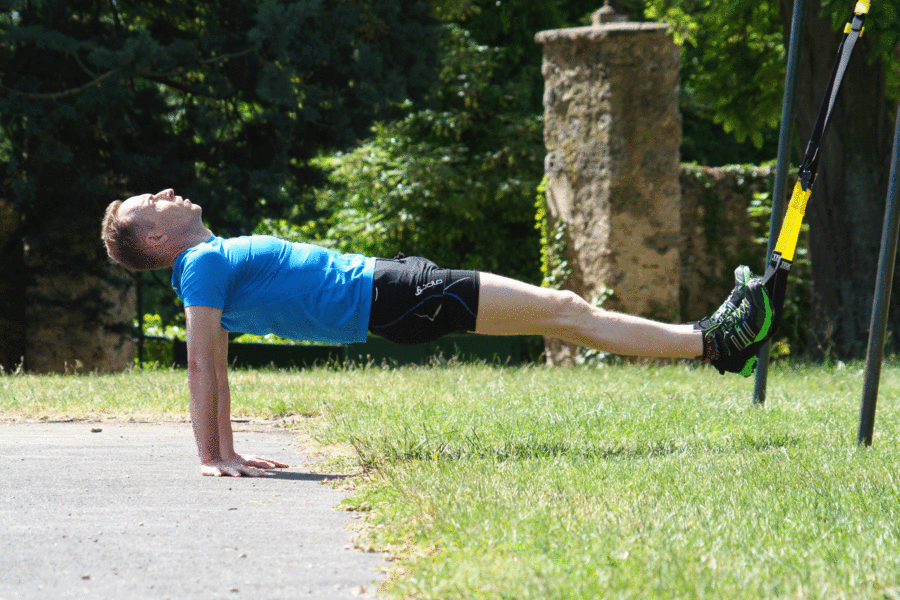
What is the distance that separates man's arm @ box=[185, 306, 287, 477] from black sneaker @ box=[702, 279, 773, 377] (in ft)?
6.63

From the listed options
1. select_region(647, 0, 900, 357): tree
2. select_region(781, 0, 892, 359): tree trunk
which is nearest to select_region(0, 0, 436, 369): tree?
select_region(647, 0, 900, 357): tree

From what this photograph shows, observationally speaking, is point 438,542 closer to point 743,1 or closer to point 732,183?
point 743,1

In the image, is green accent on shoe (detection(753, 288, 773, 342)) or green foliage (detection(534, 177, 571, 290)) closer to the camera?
green accent on shoe (detection(753, 288, 773, 342))

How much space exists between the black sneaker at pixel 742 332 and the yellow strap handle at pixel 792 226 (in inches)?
7.0

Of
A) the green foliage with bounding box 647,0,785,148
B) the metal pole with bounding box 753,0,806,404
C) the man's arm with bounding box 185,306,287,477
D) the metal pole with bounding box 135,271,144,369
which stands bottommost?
the metal pole with bounding box 135,271,144,369

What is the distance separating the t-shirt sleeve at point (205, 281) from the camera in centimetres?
383

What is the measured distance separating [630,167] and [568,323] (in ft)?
19.7

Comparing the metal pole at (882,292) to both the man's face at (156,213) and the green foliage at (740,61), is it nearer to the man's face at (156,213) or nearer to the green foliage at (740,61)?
the man's face at (156,213)

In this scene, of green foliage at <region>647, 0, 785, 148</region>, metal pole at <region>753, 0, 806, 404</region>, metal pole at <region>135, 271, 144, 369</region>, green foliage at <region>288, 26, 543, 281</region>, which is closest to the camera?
metal pole at <region>753, 0, 806, 404</region>

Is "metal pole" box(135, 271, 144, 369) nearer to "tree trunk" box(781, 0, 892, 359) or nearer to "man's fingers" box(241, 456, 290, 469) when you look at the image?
"man's fingers" box(241, 456, 290, 469)

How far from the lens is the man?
3.97 meters

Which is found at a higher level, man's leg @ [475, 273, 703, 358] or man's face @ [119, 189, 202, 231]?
man's face @ [119, 189, 202, 231]

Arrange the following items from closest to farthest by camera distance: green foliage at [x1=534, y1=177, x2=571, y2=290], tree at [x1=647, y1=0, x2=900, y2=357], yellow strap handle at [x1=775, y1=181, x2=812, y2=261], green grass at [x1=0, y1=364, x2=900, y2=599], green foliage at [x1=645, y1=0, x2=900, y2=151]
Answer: green grass at [x1=0, y1=364, x2=900, y2=599] → yellow strap handle at [x1=775, y1=181, x2=812, y2=261] → tree at [x1=647, y1=0, x2=900, y2=357] → green foliage at [x1=534, y1=177, x2=571, y2=290] → green foliage at [x1=645, y1=0, x2=900, y2=151]

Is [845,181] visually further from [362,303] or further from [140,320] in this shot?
[140,320]
